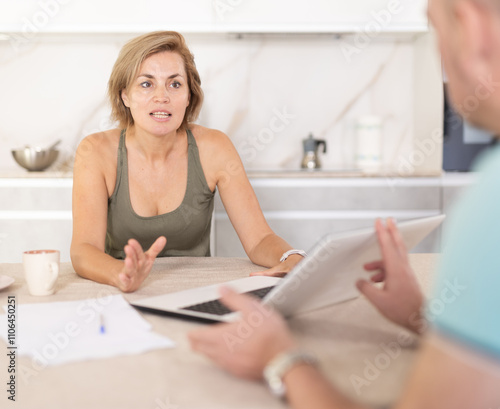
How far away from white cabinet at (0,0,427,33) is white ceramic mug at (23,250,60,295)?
215 cm

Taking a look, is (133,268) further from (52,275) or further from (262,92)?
(262,92)

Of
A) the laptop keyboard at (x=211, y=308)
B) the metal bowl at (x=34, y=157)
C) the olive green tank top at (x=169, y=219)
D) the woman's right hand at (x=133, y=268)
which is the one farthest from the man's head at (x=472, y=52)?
the metal bowl at (x=34, y=157)

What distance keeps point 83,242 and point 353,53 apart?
244cm

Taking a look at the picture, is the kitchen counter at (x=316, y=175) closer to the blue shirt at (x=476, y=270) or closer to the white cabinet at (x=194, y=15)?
the white cabinet at (x=194, y=15)

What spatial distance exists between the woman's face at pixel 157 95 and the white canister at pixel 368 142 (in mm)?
1726

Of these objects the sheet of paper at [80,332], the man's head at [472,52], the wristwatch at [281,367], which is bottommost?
the sheet of paper at [80,332]

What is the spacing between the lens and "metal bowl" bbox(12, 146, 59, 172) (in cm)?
291

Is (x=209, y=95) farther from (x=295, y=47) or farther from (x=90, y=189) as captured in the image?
(x=90, y=189)

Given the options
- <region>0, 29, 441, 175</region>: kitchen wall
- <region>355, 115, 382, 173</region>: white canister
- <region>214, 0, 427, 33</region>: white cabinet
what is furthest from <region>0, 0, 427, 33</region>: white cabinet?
<region>355, 115, 382, 173</region>: white canister

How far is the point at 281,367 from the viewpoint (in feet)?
2.08

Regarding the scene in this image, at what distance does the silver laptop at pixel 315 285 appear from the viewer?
78 centimetres

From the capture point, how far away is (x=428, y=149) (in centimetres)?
320

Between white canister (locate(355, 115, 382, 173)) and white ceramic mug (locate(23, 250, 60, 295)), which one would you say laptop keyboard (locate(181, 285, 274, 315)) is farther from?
white canister (locate(355, 115, 382, 173))

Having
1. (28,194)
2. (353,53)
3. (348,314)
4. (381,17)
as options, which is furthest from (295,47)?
(348,314)
